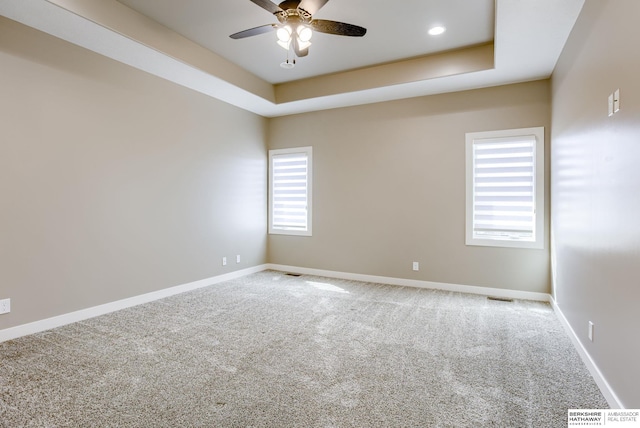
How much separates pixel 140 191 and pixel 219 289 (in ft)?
5.65

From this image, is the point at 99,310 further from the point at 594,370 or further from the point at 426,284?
the point at 594,370

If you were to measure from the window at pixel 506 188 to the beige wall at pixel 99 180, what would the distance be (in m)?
3.74

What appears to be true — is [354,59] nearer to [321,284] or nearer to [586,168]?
[586,168]

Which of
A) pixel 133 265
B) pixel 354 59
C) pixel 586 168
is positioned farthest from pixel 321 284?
pixel 586 168

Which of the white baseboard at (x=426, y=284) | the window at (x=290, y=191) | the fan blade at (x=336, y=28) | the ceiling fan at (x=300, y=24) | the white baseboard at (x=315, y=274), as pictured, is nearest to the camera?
the white baseboard at (x=315, y=274)

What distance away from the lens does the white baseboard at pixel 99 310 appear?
3033mm

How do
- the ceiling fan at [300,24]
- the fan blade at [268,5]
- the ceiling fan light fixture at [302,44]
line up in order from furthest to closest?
the ceiling fan light fixture at [302,44] → the ceiling fan at [300,24] → the fan blade at [268,5]

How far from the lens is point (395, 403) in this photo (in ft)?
6.74

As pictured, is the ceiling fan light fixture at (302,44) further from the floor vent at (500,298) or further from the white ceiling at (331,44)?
the floor vent at (500,298)

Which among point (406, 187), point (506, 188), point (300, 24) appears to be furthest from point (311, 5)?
point (506, 188)

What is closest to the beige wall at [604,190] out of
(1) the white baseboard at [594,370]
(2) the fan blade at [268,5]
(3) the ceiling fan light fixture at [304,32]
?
(1) the white baseboard at [594,370]

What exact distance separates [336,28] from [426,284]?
3661 millimetres

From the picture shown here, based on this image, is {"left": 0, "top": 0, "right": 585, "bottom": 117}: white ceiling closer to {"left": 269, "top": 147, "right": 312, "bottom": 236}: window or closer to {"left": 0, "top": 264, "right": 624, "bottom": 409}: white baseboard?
{"left": 269, "top": 147, "right": 312, "bottom": 236}: window
